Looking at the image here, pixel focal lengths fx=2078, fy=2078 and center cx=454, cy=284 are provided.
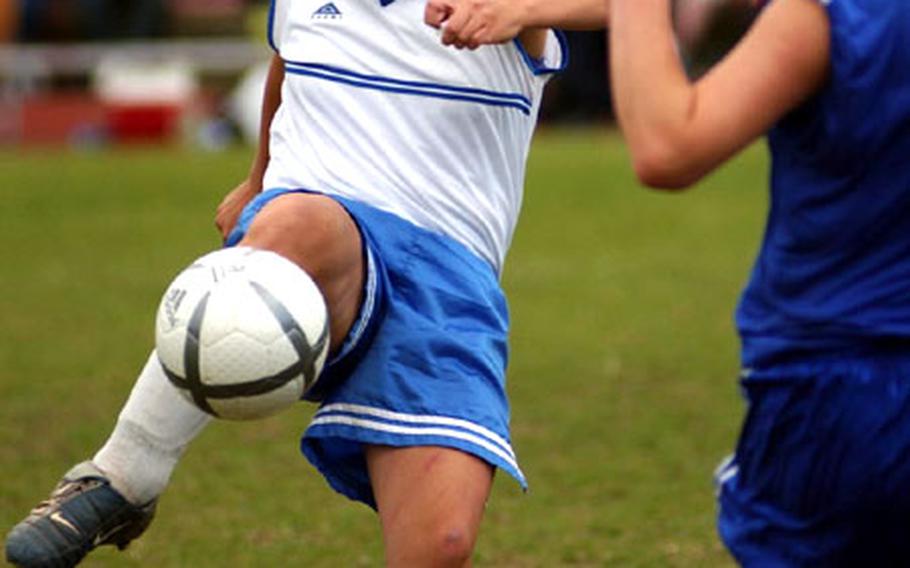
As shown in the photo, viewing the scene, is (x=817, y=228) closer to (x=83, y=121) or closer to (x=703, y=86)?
(x=703, y=86)

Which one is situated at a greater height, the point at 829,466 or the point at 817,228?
the point at 817,228

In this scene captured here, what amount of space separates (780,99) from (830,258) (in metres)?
0.27

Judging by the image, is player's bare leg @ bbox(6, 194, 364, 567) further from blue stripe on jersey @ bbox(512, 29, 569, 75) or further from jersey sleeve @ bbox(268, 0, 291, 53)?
blue stripe on jersey @ bbox(512, 29, 569, 75)

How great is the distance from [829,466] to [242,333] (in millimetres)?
1221

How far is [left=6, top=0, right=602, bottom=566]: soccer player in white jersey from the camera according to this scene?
13.7ft

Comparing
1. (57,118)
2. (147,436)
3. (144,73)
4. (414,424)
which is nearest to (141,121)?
(144,73)

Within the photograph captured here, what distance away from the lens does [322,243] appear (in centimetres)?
410

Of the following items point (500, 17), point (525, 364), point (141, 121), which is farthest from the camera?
point (141, 121)

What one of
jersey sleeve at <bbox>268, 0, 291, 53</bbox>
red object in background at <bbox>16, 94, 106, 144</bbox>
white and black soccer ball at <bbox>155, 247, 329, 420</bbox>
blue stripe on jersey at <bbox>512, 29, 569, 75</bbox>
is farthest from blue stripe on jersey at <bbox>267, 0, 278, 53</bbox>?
red object in background at <bbox>16, 94, 106, 144</bbox>

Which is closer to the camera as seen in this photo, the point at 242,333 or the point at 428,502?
the point at 242,333

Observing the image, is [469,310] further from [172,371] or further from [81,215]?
[81,215]

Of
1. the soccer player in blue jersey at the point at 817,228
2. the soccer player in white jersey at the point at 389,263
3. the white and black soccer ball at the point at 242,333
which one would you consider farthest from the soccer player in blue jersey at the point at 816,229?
the soccer player in white jersey at the point at 389,263

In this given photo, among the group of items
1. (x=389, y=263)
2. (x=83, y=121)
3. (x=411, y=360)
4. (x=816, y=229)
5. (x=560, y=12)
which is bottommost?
(x=83, y=121)

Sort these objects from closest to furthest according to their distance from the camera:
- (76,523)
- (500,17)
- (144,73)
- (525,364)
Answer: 1. (500,17)
2. (76,523)
3. (525,364)
4. (144,73)
